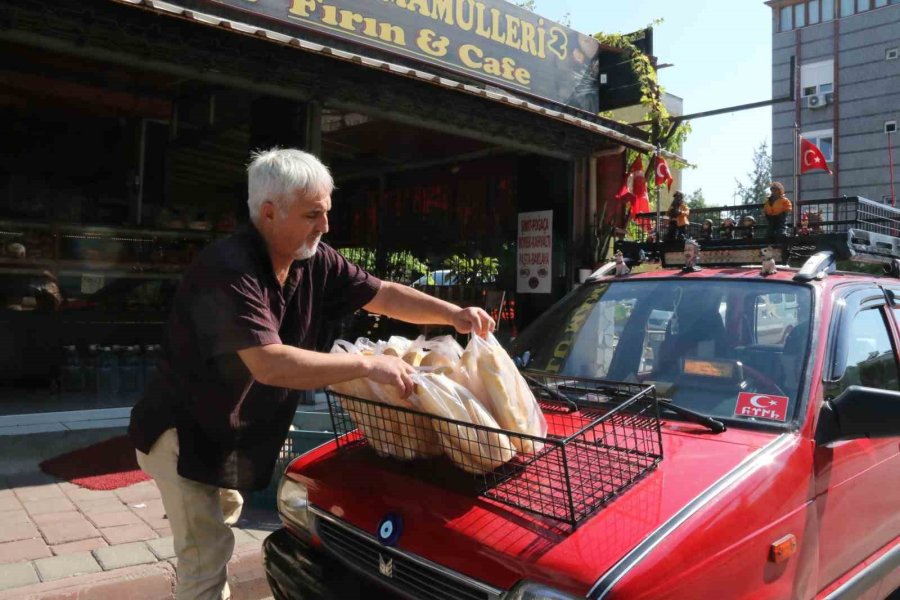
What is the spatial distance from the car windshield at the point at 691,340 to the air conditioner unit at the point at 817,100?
3239 cm

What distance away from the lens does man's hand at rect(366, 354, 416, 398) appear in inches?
81.0

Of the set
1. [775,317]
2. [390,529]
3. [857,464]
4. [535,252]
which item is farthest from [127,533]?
[535,252]

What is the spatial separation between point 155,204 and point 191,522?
28.5 ft

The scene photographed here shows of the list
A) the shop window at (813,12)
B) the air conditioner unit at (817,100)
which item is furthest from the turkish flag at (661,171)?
the shop window at (813,12)

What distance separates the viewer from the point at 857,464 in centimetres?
249

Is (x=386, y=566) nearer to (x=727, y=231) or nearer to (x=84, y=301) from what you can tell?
(x=727, y=231)

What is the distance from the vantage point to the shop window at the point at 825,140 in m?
30.2

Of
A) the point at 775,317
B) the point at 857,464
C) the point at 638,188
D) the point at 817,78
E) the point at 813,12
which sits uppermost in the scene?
the point at 813,12

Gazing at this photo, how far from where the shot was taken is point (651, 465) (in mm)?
2084

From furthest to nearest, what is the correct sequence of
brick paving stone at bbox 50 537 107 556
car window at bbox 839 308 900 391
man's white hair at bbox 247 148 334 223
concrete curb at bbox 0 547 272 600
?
1. brick paving stone at bbox 50 537 107 556
2. concrete curb at bbox 0 547 272 600
3. car window at bbox 839 308 900 391
4. man's white hair at bbox 247 148 334 223

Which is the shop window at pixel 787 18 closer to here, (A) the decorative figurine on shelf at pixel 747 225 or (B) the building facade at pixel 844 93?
(B) the building facade at pixel 844 93

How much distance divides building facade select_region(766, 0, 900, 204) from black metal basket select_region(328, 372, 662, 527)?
30544 millimetres

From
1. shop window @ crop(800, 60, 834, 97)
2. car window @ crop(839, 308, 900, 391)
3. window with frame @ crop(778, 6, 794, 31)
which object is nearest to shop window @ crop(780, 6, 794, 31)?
window with frame @ crop(778, 6, 794, 31)

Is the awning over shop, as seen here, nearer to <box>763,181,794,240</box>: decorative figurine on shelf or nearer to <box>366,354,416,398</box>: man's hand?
<box>763,181,794,240</box>: decorative figurine on shelf
